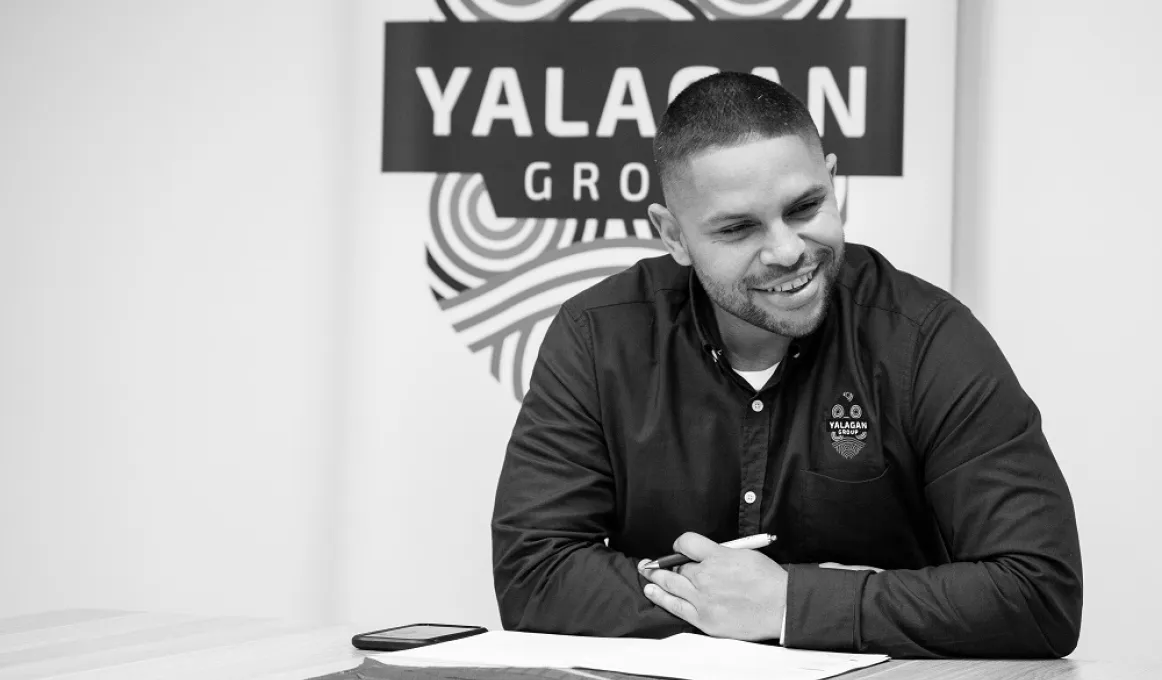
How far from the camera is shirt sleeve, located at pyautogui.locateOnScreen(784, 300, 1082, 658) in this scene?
145 centimetres

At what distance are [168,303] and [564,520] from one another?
1.74 meters

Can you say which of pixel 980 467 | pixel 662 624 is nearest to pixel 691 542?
pixel 662 624

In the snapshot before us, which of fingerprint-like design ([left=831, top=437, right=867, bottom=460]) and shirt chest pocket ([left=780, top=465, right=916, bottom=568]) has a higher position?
fingerprint-like design ([left=831, top=437, right=867, bottom=460])

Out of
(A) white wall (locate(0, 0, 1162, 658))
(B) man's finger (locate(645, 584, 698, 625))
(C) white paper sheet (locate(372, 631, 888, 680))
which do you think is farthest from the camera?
(A) white wall (locate(0, 0, 1162, 658))

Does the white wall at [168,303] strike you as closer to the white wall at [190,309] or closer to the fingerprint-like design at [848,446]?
the white wall at [190,309]

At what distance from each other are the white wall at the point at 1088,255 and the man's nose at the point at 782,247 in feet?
3.96

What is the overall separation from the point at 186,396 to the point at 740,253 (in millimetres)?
1825

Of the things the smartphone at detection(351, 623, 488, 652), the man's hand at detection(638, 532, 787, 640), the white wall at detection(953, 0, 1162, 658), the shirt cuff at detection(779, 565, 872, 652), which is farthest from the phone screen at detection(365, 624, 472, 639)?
the white wall at detection(953, 0, 1162, 658)

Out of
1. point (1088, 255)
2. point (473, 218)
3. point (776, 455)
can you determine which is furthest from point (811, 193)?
point (473, 218)

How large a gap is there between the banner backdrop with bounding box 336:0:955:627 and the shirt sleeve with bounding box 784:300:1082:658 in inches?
50.0

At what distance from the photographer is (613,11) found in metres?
2.98

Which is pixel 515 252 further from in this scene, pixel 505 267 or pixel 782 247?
pixel 782 247

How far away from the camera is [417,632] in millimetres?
1451

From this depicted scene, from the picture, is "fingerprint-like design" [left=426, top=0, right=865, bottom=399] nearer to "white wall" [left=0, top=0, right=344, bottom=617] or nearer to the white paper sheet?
"white wall" [left=0, top=0, right=344, bottom=617]
